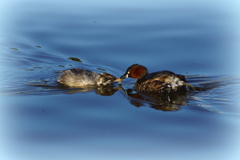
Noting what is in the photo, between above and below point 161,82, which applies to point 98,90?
below

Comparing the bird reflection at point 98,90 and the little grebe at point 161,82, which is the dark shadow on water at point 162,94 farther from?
the little grebe at point 161,82

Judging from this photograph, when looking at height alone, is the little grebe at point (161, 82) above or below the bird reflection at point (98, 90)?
above

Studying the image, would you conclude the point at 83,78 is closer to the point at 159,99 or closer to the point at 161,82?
the point at 161,82

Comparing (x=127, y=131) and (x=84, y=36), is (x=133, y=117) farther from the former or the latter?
(x=84, y=36)

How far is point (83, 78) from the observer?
9789 millimetres

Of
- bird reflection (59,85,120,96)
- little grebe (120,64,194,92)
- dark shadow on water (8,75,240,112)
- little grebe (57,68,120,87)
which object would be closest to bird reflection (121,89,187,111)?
dark shadow on water (8,75,240,112)

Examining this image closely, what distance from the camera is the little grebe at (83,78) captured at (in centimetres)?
970

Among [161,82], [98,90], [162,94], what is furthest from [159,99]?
[98,90]

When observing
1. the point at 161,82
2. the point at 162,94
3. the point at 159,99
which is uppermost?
the point at 161,82

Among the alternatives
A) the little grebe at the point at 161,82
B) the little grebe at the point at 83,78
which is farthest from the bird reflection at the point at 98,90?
the little grebe at the point at 161,82

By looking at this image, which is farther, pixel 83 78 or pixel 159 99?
pixel 83 78

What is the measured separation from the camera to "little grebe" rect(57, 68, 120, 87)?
970cm

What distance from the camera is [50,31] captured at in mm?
12695

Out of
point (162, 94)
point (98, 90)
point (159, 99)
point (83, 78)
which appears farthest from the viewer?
point (83, 78)
